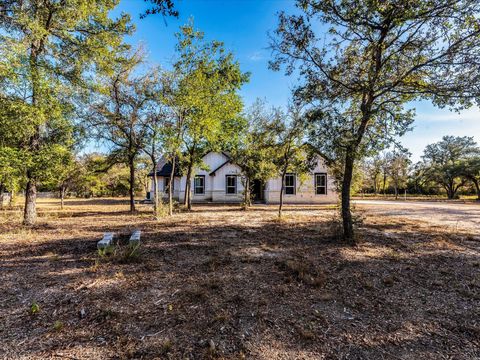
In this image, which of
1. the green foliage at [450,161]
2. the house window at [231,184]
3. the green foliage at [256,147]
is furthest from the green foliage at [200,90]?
the green foliage at [450,161]

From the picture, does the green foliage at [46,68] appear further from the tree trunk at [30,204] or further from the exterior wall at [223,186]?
the exterior wall at [223,186]

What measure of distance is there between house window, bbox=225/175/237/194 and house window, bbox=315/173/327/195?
809 centimetres

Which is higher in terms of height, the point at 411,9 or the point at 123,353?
the point at 411,9

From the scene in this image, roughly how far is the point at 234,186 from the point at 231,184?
0.37 m

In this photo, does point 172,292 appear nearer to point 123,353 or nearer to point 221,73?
point 123,353

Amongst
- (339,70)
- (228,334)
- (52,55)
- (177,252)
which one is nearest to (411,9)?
(339,70)

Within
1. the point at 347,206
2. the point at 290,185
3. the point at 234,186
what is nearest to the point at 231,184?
the point at 234,186

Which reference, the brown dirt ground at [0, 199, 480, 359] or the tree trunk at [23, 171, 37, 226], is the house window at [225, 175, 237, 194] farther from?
the brown dirt ground at [0, 199, 480, 359]

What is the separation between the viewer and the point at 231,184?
81.5 feet

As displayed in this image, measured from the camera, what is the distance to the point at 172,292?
162 inches

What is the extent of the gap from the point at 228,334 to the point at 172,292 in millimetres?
1511

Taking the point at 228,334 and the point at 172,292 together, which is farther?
the point at 172,292

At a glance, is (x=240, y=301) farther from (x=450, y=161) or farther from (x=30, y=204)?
(x=450, y=161)

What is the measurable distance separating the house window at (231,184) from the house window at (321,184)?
8092 millimetres
